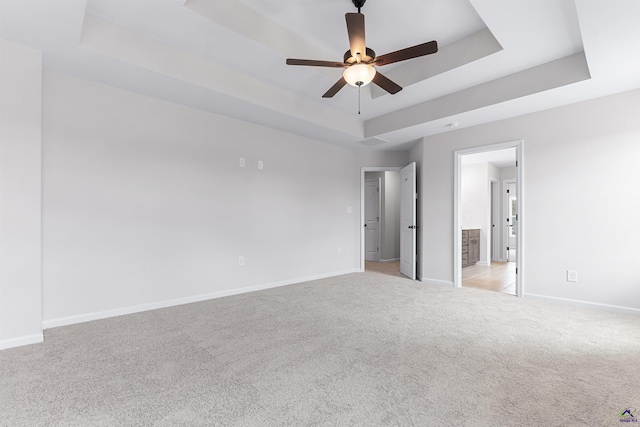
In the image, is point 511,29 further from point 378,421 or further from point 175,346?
point 175,346

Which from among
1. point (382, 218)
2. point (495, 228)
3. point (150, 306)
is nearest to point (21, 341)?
point (150, 306)

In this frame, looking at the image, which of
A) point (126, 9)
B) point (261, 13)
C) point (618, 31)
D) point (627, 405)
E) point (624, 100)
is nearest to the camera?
point (627, 405)

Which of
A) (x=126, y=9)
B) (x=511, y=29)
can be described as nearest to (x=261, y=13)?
(x=126, y=9)

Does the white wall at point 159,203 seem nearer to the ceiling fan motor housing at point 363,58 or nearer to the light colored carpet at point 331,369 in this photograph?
the light colored carpet at point 331,369

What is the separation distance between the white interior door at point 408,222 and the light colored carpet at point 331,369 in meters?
1.84

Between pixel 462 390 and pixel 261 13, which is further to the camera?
pixel 261 13

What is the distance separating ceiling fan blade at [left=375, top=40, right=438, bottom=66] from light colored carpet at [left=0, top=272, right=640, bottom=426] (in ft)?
7.45

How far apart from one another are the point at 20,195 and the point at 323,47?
3058mm

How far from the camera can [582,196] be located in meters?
3.55

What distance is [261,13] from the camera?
2729 mm

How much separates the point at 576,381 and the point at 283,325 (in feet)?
7.35

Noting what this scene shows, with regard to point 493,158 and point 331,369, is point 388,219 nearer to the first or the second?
point 493,158

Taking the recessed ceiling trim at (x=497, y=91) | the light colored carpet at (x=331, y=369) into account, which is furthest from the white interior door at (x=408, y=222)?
the light colored carpet at (x=331, y=369)

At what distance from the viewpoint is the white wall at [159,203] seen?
298 centimetres
